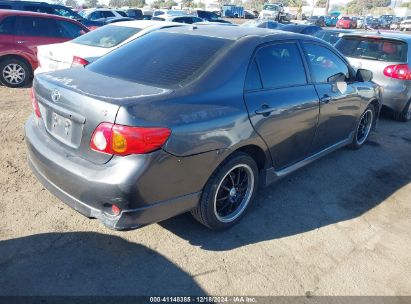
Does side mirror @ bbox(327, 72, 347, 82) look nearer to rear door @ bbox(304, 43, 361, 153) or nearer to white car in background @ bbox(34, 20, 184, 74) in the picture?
rear door @ bbox(304, 43, 361, 153)

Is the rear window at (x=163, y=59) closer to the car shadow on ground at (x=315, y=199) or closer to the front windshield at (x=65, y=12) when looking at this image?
the car shadow on ground at (x=315, y=199)

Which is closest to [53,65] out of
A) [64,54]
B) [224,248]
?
[64,54]

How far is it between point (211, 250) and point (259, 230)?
55 cm

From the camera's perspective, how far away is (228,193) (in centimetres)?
329

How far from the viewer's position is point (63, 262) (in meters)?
2.77

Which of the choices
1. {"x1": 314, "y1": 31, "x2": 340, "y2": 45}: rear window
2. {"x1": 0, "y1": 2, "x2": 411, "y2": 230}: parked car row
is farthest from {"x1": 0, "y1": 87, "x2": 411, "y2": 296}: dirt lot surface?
{"x1": 314, "y1": 31, "x2": 340, "y2": 45}: rear window

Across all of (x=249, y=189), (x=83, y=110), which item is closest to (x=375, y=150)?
(x=249, y=189)

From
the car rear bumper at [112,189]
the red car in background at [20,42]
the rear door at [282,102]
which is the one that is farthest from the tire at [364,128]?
the red car in background at [20,42]

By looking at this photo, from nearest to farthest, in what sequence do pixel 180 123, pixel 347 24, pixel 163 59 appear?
pixel 180 123 < pixel 163 59 < pixel 347 24

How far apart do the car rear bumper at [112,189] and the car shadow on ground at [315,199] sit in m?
0.55

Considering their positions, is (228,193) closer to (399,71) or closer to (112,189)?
(112,189)

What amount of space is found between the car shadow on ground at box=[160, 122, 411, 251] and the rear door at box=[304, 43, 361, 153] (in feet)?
1.32

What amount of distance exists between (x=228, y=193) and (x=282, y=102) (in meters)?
0.98

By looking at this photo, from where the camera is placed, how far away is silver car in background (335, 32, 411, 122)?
6340 mm
